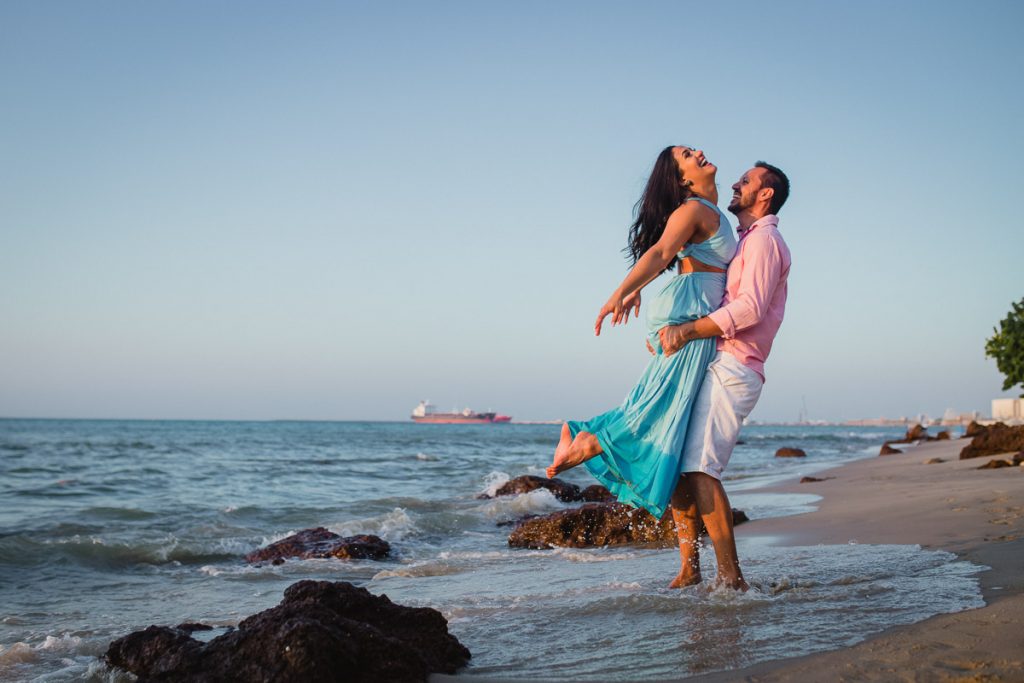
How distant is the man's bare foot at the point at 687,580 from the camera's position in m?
4.06

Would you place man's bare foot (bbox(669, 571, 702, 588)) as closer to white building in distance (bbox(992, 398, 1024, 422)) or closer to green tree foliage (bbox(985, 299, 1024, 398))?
green tree foliage (bbox(985, 299, 1024, 398))

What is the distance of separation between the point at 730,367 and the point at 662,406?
0.37 m

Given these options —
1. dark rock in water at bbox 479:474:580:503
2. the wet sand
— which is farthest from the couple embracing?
dark rock in water at bbox 479:474:580:503

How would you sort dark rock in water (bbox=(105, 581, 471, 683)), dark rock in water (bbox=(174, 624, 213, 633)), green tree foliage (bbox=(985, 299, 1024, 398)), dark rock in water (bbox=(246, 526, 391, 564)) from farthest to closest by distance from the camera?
1. green tree foliage (bbox=(985, 299, 1024, 398))
2. dark rock in water (bbox=(246, 526, 391, 564))
3. dark rock in water (bbox=(174, 624, 213, 633))
4. dark rock in water (bbox=(105, 581, 471, 683))

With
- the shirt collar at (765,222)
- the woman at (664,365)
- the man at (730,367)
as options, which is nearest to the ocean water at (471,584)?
the man at (730,367)

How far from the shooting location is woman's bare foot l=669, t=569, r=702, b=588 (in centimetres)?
406

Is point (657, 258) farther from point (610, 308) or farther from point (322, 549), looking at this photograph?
point (322, 549)

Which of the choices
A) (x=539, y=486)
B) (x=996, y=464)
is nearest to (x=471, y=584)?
(x=996, y=464)

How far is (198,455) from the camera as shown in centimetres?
2664

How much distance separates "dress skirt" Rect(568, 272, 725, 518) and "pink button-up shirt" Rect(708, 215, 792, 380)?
11 centimetres

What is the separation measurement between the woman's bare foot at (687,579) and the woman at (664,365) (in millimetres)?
394

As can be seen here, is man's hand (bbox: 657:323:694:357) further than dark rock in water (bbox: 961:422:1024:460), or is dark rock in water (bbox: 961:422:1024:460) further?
dark rock in water (bbox: 961:422:1024:460)

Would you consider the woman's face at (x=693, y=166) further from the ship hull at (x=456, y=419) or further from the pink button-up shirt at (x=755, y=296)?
the ship hull at (x=456, y=419)

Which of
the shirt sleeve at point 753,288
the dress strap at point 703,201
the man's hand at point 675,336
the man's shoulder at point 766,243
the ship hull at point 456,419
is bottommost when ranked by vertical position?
the ship hull at point 456,419
